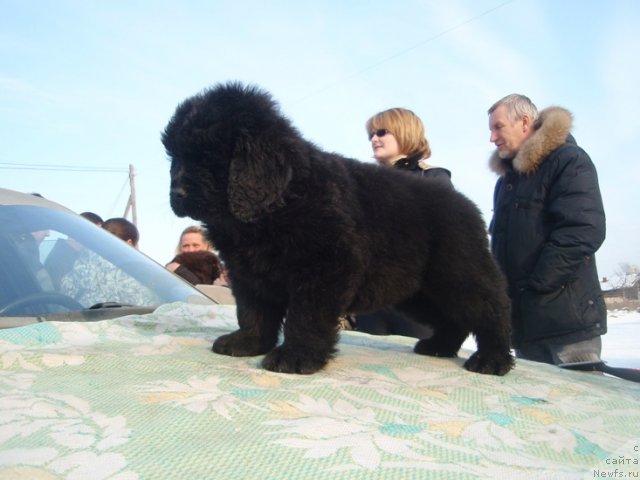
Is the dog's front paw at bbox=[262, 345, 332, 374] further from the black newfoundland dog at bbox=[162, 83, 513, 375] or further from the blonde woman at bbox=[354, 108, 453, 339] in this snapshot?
the blonde woman at bbox=[354, 108, 453, 339]

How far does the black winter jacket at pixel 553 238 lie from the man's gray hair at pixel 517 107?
181mm

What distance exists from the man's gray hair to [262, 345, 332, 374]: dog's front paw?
2.92 m

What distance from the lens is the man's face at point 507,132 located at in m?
4.23

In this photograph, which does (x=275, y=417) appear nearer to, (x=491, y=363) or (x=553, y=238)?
(x=491, y=363)

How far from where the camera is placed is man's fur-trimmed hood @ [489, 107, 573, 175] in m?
3.90

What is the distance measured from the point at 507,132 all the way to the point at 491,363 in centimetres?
234

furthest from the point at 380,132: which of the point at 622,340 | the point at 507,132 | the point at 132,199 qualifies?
the point at 132,199

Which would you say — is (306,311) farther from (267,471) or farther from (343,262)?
(267,471)

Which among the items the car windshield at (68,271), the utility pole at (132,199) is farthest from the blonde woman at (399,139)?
the utility pole at (132,199)

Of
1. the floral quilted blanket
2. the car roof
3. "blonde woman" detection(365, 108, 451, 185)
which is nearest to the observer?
the floral quilted blanket

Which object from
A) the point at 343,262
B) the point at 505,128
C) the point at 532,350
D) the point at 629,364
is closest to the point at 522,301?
the point at 532,350

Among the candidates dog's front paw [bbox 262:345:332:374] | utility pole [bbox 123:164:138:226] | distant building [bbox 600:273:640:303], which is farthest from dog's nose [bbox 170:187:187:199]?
utility pole [bbox 123:164:138:226]

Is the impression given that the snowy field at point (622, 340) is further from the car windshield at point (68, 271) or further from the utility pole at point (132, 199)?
the utility pole at point (132, 199)

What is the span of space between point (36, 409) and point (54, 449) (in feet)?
0.93
